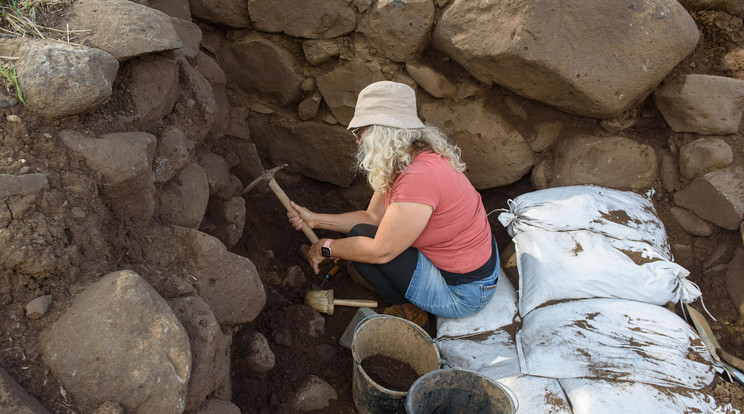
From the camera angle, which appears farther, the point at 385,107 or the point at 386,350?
the point at 386,350

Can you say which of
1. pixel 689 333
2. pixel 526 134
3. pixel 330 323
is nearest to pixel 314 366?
pixel 330 323

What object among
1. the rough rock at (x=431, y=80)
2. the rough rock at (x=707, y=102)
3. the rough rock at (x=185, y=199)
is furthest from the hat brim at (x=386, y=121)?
the rough rock at (x=707, y=102)

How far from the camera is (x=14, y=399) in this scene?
137 cm

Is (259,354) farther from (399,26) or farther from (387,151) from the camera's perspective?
(399,26)

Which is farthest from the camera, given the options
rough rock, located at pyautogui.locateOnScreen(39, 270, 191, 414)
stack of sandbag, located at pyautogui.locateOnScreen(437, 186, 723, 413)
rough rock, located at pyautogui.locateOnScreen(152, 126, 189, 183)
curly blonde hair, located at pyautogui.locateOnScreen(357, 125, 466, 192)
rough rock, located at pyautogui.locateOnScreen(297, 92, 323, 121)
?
rough rock, located at pyautogui.locateOnScreen(297, 92, 323, 121)

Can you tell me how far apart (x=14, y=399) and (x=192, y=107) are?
1587mm

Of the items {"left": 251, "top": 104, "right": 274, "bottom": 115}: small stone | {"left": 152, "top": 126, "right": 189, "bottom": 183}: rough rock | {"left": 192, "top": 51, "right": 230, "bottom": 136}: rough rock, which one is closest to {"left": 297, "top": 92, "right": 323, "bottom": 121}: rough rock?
{"left": 251, "top": 104, "right": 274, "bottom": 115}: small stone

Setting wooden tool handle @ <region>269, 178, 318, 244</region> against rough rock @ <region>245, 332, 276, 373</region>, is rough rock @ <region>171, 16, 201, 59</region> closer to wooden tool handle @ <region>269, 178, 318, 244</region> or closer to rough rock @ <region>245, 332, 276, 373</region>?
wooden tool handle @ <region>269, 178, 318, 244</region>

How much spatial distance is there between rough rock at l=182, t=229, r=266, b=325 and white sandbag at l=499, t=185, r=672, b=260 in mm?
1651

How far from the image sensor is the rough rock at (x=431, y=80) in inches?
128

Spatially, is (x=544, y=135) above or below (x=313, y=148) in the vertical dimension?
above

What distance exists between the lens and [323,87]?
11.6 feet

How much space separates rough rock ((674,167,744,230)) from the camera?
2.83 metres

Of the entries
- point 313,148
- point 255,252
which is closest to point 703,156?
point 313,148
